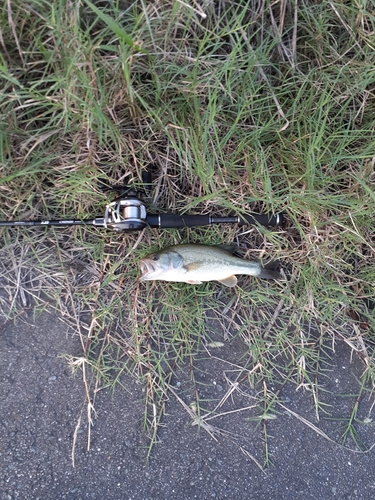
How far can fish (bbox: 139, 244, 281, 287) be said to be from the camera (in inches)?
76.5

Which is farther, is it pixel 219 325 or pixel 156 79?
pixel 219 325

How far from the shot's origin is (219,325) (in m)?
2.31

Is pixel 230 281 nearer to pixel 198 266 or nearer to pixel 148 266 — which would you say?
pixel 198 266

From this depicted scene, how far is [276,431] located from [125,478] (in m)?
0.94

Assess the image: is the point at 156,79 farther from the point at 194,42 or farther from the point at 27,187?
the point at 27,187

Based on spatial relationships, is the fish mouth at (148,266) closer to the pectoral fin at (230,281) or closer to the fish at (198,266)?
the fish at (198,266)

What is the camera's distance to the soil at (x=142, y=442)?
2.12 metres

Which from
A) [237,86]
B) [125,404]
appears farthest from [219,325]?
[237,86]

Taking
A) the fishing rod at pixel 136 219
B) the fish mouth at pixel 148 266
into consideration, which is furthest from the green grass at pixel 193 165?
the fish mouth at pixel 148 266

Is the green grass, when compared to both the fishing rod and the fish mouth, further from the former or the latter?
the fish mouth

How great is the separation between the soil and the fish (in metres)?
0.49

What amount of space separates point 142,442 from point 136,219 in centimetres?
132

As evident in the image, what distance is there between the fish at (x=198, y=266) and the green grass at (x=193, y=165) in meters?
0.17

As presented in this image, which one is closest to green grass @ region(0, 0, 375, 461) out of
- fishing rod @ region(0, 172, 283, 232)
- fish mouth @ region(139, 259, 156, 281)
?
fishing rod @ region(0, 172, 283, 232)
